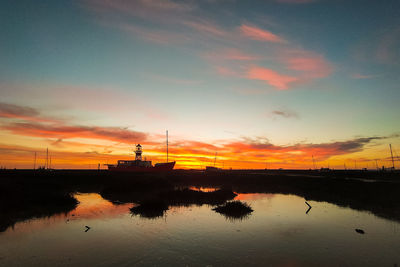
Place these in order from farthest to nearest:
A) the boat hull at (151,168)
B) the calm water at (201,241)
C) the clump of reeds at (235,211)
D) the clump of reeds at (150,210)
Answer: the boat hull at (151,168) → the clump of reeds at (235,211) → the clump of reeds at (150,210) → the calm water at (201,241)

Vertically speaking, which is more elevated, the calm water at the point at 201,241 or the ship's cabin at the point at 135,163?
the ship's cabin at the point at 135,163

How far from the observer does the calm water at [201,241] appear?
1281 cm

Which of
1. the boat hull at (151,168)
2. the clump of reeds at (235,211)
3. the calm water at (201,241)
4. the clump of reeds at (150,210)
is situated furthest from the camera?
the boat hull at (151,168)

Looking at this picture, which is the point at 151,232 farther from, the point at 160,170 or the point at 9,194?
the point at 160,170

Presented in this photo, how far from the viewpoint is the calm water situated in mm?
12812

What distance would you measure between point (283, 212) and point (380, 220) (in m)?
8.95

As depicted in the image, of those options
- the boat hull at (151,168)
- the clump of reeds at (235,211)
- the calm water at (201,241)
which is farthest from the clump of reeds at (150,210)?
the boat hull at (151,168)

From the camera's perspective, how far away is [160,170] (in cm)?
11556

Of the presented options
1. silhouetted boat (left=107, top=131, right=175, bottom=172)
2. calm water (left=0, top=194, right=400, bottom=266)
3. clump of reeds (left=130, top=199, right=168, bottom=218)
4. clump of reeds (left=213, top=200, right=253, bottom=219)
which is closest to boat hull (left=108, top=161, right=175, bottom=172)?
silhouetted boat (left=107, top=131, right=175, bottom=172)

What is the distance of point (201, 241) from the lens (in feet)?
53.0

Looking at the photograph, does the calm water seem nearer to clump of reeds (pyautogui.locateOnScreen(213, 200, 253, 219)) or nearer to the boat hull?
clump of reeds (pyautogui.locateOnScreen(213, 200, 253, 219))

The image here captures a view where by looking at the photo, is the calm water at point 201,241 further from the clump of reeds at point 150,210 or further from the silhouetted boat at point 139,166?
the silhouetted boat at point 139,166

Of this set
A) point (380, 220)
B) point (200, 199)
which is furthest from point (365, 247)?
point (200, 199)

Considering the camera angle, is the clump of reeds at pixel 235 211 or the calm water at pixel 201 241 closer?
the calm water at pixel 201 241
